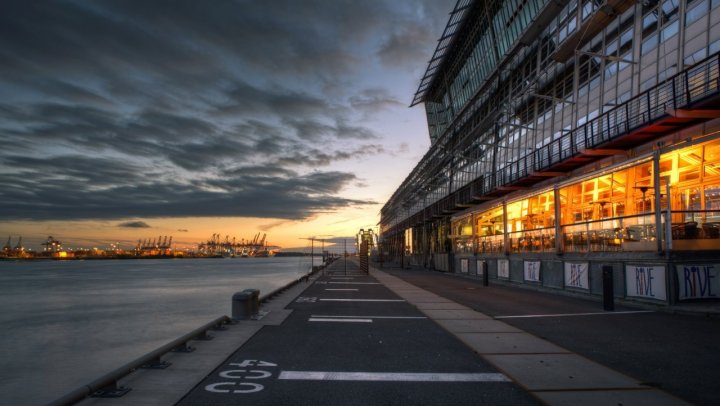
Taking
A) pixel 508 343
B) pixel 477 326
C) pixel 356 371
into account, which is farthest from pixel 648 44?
pixel 356 371

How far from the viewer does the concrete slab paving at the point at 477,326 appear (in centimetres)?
1142

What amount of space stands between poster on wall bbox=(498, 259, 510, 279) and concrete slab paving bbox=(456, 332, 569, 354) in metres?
17.6

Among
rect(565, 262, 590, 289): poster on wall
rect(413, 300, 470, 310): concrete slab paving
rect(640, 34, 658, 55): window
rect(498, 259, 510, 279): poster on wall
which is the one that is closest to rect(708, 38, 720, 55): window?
rect(640, 34, 658, 55): window

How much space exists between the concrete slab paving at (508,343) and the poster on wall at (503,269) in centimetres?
1755

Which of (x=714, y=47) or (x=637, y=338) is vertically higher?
(x=714, y=47)

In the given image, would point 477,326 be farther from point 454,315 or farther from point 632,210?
point 632,210

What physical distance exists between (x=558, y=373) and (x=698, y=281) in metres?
10.2

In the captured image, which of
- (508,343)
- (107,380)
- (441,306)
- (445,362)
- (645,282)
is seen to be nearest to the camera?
(107,380)

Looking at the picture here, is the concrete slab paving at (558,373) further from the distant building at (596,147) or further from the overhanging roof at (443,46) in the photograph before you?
the overhanging roof at (443,46)

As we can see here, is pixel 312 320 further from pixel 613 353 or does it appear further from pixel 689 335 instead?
pixel 689 335

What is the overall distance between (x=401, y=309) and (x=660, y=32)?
18973mm

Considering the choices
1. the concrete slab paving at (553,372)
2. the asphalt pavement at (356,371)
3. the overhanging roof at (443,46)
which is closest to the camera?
Answer: the concrete slab paving at (553,372)

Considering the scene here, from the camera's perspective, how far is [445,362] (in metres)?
8.22

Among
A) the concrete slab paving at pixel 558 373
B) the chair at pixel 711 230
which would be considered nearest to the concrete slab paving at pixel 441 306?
the concrete slab paving at pixel 558 373
